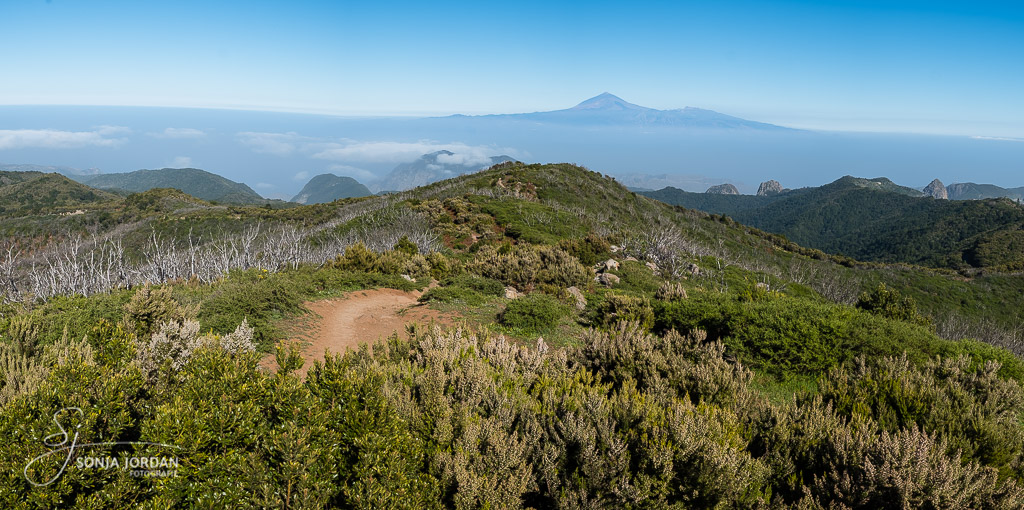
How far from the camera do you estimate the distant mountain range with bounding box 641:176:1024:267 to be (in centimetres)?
7069

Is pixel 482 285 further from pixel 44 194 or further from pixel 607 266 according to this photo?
pixel 44 194

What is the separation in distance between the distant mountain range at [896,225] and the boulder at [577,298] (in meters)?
66.5

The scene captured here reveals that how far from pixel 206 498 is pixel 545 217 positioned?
36.8 metres

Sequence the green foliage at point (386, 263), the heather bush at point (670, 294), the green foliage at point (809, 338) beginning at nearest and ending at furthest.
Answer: the green foliage at point (809, 338), the heather bush at point (670, 294), the green foliage at point (386, 263)

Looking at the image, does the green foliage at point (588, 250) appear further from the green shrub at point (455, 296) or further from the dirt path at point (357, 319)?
the dirt path at point (357, 319)

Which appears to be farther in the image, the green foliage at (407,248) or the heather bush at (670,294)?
the green foliage at (407,248)

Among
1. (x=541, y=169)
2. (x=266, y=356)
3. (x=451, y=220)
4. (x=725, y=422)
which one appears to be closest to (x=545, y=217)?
(x=451, y=220)

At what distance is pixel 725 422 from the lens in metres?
4.59

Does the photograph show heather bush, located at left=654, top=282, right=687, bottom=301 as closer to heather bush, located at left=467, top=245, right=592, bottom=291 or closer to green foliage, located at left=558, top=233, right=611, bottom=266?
heather bush, located at left=467, top=245, right=592, bottom=291

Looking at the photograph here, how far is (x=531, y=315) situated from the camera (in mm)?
11359

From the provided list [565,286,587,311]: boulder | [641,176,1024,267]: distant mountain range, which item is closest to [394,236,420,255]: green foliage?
[565,286,587,311]: boulder

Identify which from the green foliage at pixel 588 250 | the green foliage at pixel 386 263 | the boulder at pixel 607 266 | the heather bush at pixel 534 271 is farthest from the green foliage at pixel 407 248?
the boulder at pixel 607 266

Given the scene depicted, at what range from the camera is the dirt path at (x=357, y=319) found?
10.3m

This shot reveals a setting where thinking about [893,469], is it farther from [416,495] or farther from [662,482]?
[416,495]
